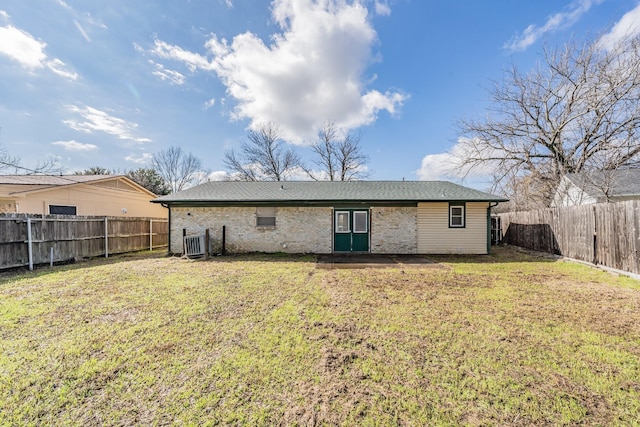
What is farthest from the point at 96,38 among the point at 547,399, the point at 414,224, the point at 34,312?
the point at 547,399

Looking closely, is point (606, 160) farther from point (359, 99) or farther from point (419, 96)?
point (359, 99)

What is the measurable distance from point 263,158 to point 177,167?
15.0 m

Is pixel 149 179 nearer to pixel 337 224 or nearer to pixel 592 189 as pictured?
pixel 337 224

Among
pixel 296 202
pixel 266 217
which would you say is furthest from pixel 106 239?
pixel 296 202

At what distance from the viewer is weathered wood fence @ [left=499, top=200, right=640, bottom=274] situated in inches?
272

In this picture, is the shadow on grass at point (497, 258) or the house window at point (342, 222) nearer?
the shadow on grass at point (497, 258)

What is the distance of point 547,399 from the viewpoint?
2.39 m

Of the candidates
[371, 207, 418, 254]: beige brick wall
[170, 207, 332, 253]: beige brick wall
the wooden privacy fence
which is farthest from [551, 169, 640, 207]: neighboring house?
the wooden privacy fence

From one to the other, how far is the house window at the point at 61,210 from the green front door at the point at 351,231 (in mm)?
13774

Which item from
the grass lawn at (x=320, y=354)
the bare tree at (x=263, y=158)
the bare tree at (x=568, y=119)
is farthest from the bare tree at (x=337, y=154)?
the grass lawn at (x=320, y=354)

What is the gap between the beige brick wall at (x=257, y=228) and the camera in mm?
11500

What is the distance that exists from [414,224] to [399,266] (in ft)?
10.9

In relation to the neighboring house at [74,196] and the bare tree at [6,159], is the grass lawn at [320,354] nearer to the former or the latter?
the neighboring house at [74,196]

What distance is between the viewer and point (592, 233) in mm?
8305
